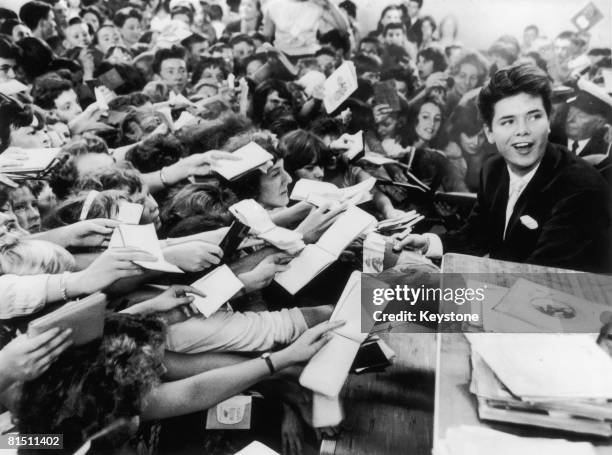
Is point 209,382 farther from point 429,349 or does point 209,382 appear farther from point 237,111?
point 237,111

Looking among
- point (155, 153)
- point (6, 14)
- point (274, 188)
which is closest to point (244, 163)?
point (274, 188)

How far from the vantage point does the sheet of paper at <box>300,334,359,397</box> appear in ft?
5.28

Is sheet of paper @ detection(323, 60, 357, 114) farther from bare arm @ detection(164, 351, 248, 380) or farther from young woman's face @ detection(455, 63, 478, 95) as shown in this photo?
bare arm @ detection(164, 351, 248, 380)

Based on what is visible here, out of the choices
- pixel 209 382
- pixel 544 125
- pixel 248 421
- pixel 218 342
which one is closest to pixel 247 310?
pixel 218 342

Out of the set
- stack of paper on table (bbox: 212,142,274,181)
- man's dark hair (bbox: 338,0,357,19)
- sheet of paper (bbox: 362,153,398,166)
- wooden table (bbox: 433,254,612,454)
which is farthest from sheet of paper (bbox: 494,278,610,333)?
man's dark hair (bbox: 338,0,357,19)

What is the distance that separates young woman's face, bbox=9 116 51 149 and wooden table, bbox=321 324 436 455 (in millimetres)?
1449

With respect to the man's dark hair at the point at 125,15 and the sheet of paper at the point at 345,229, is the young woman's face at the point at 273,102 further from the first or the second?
the man's dark hair at the point at 125,15

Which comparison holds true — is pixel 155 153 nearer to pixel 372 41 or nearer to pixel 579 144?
pixel 372 41

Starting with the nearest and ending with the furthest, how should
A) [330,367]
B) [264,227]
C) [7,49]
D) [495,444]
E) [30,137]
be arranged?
[495,444] → [330,367] → [264,227] → [30,137] → [7,49]

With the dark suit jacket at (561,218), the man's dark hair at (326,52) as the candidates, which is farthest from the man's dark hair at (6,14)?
the dark suit jacket at (561,218)

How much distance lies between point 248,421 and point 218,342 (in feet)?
0.91

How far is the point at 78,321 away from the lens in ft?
5.22

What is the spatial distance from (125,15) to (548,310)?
205 cm

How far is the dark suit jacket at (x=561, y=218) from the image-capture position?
5.26 ft
